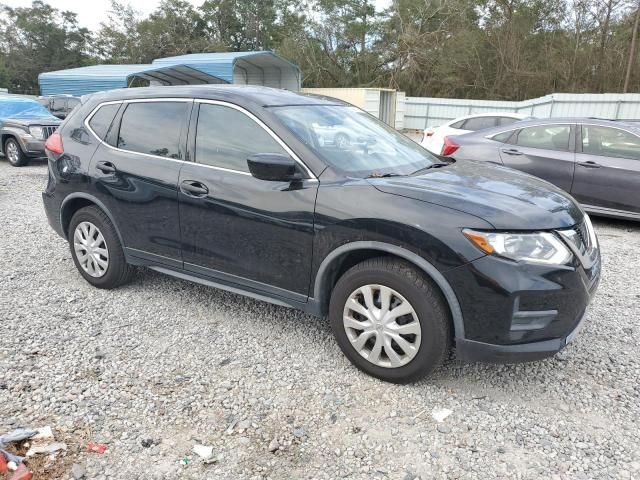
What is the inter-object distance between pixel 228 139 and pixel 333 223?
42.1 inches

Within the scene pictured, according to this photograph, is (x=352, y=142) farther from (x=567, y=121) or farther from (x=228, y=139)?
(x=567, y=121)

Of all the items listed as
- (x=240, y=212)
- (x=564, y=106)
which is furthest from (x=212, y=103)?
(x=564, y=106)

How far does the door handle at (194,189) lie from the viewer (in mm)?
3430

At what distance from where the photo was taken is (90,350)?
3.37 metres

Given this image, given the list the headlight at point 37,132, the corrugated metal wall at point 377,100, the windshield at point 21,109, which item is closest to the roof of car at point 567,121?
the headlight at point 37,132

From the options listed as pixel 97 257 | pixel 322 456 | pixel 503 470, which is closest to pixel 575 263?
pixel 503 470

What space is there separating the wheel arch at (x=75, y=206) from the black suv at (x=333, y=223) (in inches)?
0.7

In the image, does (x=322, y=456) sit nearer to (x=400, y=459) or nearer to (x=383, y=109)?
(x=400, y=459)

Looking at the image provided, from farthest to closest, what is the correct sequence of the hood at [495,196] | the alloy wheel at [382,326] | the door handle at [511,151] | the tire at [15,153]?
the tire at [15,153], the door handle at [511,151], the alloy wheel at [382,326], the hood at [495,196]

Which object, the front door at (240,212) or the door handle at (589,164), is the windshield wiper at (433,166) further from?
the door handle at (589,164)

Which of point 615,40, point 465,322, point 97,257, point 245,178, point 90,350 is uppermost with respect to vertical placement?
point 615,40

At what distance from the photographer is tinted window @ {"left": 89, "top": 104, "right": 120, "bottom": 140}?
409 cm

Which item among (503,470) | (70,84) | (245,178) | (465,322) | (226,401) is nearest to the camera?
(503,470)

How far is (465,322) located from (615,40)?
89.5 ft
